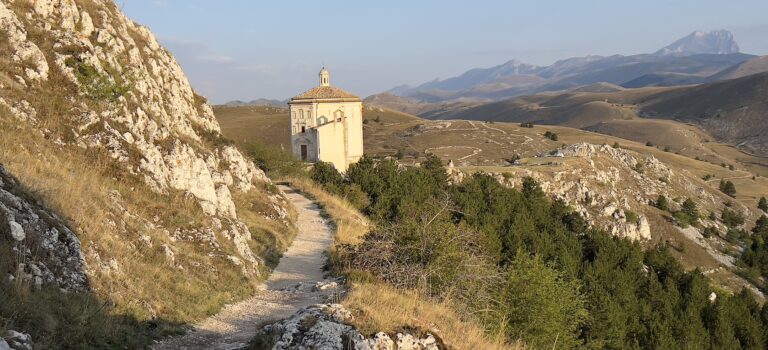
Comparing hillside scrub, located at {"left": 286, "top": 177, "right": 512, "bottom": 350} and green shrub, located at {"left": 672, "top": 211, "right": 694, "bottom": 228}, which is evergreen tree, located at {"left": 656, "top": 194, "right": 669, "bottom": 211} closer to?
green shrub, located at {"left": 672, "top": 211, "right": 694, "bottom": 228}

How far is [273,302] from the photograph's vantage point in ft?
39.6

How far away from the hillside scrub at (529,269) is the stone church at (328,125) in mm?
5374

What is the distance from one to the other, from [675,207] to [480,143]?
3231 centimetres

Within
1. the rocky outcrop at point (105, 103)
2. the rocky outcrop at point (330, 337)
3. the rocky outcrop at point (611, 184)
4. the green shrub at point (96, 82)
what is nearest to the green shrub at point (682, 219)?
the rocky outcrop at point (611, 184)

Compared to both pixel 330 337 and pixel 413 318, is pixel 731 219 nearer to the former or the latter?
pixel 413 318

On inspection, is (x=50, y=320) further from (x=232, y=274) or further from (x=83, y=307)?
Answer: (x=232, y=274)

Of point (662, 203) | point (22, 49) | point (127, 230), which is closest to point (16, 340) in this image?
point (127, 230)

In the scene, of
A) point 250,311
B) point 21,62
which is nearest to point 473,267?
point 250,311

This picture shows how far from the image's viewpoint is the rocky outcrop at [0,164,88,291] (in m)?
7.51

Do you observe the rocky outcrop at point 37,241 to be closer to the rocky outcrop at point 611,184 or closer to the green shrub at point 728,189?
the rocky outcrop at point 611,184

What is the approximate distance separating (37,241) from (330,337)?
4.46m

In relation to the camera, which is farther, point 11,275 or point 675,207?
point 675,207

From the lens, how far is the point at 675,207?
172 feet

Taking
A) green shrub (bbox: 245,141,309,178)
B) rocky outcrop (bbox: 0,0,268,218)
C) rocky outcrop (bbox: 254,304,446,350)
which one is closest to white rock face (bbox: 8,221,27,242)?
rocky outcrop (bbox: 254,304,446,350)
